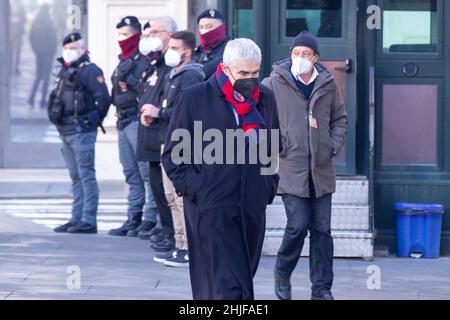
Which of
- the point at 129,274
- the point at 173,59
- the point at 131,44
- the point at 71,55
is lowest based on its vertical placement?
the point at 129,274

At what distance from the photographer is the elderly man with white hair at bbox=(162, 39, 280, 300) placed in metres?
7.09

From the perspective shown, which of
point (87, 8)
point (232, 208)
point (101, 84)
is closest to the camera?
point (232, 208)

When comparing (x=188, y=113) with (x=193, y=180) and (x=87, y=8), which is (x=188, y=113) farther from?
(x=87, y=8)

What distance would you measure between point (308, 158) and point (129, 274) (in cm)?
196

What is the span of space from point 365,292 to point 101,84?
3.72 meters

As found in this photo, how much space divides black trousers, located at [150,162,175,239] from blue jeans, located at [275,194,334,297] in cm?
206

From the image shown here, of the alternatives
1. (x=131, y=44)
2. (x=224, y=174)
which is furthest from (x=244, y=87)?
(x=131, y=44)

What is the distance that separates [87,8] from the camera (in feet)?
51.9

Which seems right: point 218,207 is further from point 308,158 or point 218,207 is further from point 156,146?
point 156,146

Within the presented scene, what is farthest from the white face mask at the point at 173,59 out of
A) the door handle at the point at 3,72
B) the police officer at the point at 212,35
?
the door handle at the point at 3,72

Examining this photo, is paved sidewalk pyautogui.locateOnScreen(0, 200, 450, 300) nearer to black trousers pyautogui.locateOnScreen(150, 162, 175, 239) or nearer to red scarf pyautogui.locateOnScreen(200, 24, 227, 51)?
black trousers pyautogui.locateOnScreen(150, 162, 175, 239)

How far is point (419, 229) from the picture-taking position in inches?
430

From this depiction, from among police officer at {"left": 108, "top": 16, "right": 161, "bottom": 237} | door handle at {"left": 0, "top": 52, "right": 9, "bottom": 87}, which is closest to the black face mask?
police officer at {"left": 108, "top": 16, "right": 161, "bottom": 237}

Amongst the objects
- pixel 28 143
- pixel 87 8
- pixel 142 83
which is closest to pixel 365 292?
pixel 142 83
